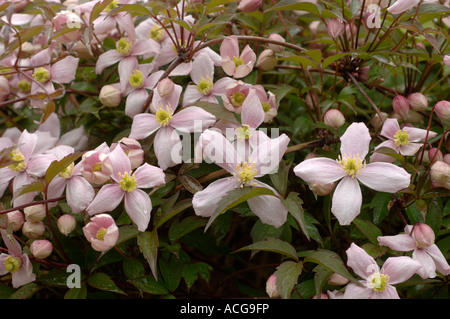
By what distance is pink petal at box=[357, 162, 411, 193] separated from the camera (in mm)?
666

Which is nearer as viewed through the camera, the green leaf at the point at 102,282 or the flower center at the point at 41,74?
the green leaf at the point at 102,282

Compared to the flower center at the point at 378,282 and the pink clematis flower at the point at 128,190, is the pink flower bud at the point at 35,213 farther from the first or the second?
the flower center at the point at 378,282

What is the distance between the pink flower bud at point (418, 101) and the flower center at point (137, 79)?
1.55 ft

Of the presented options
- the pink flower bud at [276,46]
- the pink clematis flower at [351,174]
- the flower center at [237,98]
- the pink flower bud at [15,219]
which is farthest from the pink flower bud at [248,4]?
the pink flower bud at [15,219]

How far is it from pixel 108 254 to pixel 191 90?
30 centimetres

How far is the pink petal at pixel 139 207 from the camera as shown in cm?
68

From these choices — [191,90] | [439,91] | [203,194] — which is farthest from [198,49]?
[439,91]

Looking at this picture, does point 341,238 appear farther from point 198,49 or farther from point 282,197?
point 198,49

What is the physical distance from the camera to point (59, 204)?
0.78 metres

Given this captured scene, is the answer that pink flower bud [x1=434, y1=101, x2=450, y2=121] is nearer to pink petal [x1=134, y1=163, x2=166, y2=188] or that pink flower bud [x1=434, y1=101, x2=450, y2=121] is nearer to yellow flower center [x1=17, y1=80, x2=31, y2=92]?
pink petal [x1=134, y1=163, x2=166, y2=188]

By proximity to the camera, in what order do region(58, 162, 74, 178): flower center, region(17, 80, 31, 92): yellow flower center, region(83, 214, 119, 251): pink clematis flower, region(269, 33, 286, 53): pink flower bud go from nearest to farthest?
region(83, 214, 119, 251): pink clematis flower < region(58, 162, 74, 178): flower center < region(269, 33, 286, 53): pink flower bud < region(17, 80, 31, 92): yellow flower center

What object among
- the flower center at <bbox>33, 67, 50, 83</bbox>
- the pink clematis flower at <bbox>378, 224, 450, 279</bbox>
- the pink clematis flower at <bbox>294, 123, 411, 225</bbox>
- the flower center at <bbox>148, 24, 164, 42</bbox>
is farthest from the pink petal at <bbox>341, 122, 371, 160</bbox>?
the flower center at <bbox>33, 67, 50, 83</bbox>

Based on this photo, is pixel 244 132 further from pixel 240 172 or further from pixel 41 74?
pixel 41 74

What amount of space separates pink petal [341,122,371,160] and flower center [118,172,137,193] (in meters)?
0.31
